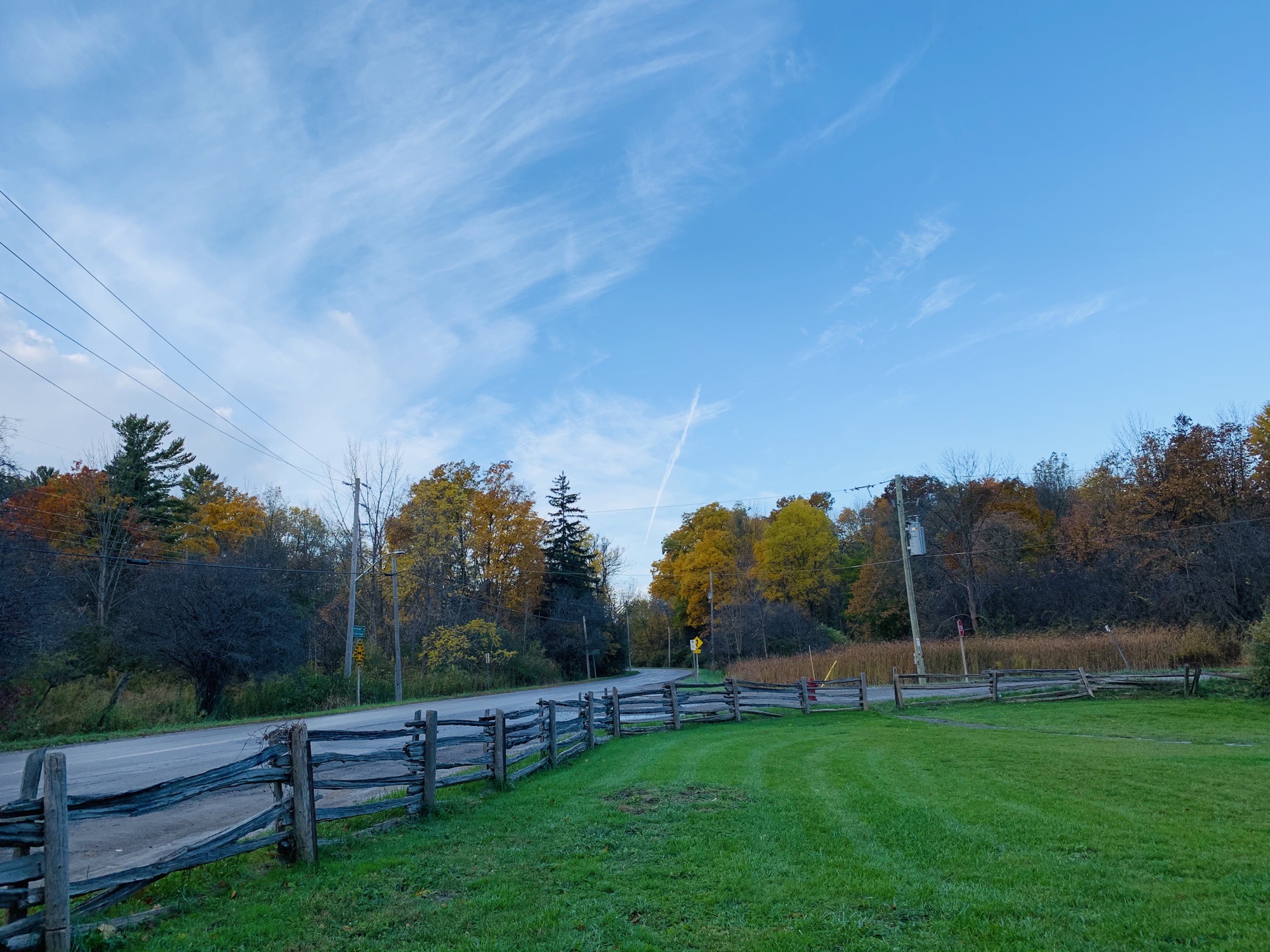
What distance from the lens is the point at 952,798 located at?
880 cm

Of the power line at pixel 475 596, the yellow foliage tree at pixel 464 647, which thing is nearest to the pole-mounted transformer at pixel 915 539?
the power line at pixel 475 596

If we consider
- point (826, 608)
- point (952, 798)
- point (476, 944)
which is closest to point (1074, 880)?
point (952, 798)

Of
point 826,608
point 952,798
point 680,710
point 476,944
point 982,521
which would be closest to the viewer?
point 476,944

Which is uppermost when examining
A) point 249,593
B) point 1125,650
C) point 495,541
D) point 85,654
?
point 495,541

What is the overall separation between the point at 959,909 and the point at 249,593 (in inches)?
1045

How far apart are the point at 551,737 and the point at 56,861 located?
875 cm

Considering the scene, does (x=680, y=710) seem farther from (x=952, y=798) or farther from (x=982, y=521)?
(x=982, y=521)

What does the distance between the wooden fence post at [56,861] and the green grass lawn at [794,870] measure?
1.05ft

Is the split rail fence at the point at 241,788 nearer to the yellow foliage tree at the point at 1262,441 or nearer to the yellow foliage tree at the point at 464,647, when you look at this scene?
the yellow foliage tree at the point at 464,647

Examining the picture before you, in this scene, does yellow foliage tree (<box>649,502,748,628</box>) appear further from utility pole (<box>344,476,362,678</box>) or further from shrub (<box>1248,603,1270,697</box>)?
shrub (<box>1248,603,1270,697</box>)

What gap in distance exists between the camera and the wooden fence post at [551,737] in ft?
41.8

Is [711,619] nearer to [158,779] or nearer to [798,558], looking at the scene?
[798,558]

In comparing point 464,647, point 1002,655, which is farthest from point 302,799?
point 464,647

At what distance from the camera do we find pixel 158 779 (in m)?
10.6
